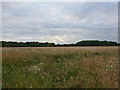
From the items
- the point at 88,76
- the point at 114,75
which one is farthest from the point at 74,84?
the point at 114,75

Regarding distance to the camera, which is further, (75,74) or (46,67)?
(46,67)

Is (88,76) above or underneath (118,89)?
above

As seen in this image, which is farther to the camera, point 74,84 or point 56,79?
point 56,79

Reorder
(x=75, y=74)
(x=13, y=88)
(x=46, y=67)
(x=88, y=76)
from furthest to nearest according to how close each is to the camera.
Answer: (x=46, y=67) → (x=75, y=74) → (x=88, y=76) → (x=13, y=88)

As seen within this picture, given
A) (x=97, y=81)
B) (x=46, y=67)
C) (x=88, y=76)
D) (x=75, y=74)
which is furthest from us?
(x=46, y=67)

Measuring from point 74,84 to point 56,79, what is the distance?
2.55ft

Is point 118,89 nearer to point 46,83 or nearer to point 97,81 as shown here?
point 97,81

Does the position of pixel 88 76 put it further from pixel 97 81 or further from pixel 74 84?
pixel 74 84

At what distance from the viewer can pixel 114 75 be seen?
14.8ft

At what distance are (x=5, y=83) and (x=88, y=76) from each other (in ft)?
9.14

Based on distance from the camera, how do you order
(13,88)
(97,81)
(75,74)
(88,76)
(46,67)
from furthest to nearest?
(46,67)
(75,74)
(88,76)
(97,81)
(13,88)

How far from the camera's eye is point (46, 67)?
5590 millimetres

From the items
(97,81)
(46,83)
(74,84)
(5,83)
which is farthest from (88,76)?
(5,83)

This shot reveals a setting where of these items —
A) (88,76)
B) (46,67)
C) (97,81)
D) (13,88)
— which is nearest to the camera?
(13,88)
